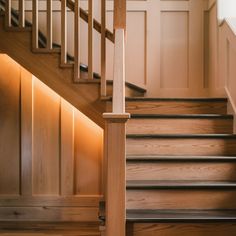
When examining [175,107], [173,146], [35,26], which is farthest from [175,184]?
[35,26]

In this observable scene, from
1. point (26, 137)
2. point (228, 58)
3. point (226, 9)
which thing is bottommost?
point (26, 137)

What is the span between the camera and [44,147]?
158 inches

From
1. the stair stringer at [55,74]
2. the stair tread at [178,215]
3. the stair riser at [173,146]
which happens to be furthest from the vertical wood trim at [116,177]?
the stair stringer at [55,74]

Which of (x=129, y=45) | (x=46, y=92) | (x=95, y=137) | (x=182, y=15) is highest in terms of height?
(x=182, y=15)

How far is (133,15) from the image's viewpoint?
428cm

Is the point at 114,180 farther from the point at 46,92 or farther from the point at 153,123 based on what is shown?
the point at 46,92

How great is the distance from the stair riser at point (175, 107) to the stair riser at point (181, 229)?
1.26 metres

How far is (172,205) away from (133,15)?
2331 mm

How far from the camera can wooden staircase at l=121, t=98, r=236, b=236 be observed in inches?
95.3

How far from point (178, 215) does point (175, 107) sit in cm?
126

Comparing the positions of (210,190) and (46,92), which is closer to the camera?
(210,190)

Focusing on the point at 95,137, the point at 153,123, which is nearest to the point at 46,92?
the point at 95,137

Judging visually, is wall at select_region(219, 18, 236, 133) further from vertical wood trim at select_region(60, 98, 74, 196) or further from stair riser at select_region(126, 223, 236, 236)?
vertical wood trim at select_region(60, 98, 74, 196)

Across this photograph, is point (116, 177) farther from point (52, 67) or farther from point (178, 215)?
point (52, 67)
